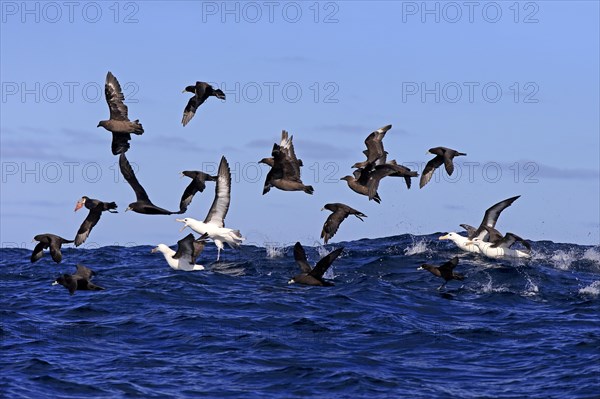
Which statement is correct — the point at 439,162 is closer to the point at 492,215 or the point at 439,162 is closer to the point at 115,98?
the point at 492,215

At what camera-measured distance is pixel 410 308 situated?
25.8m

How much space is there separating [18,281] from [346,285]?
32.4ft

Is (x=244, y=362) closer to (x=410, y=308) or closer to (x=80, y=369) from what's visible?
(x=80, y=369)

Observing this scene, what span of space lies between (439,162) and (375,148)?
2.08 meters

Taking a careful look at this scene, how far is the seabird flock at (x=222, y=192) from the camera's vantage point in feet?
83.0

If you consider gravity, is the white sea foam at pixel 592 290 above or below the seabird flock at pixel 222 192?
below

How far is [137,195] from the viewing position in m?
26.5

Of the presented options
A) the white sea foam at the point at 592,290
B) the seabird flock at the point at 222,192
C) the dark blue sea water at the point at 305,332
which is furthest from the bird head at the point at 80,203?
the white sea foam at the point at 592,290

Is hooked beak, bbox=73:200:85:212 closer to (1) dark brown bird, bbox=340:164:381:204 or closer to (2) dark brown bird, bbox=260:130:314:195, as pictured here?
(2) dark brown bird, bbox=260:130:314:195

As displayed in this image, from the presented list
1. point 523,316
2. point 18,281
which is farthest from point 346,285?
point 18,281

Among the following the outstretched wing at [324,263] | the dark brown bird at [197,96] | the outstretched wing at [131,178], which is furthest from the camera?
the dark brown bird at [197,96]

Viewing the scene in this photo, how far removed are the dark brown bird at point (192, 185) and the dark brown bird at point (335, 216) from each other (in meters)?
3.44

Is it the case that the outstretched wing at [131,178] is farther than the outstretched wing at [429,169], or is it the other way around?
the outstretched wing at [429,169]

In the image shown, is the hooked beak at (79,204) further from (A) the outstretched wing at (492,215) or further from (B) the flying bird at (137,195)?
(A) the outstretched wing at (492,215)
